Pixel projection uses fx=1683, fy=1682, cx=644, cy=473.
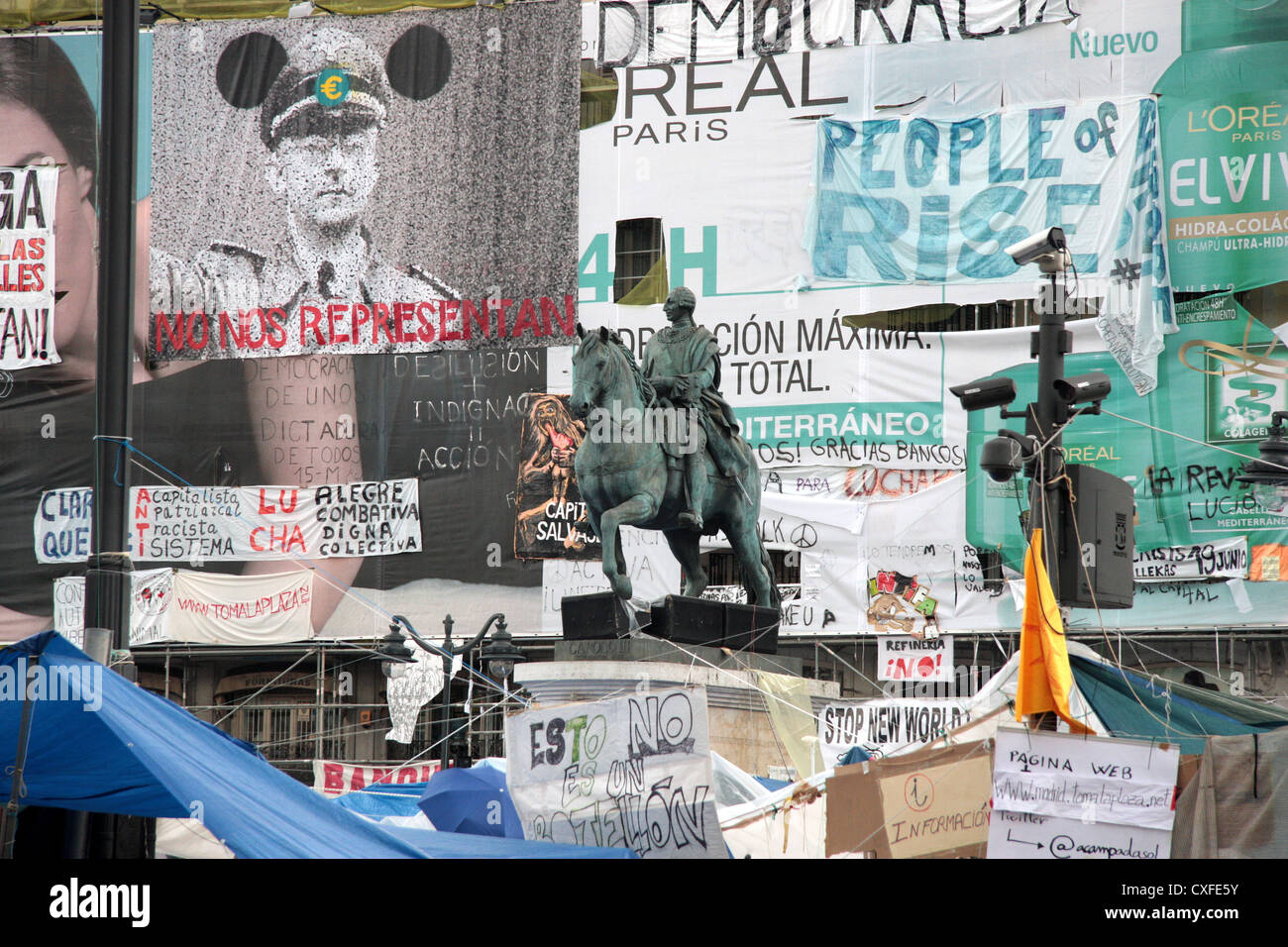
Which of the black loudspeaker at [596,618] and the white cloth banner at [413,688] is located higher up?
the black loudspeaker at [596,618]

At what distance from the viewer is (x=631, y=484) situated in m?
14.2

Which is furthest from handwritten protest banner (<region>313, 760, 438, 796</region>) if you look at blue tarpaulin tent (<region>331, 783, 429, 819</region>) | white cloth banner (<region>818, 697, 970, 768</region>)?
blue tarpaulin tent (<region>331, 783, 429, 819</region>)

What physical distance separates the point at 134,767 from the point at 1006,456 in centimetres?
508

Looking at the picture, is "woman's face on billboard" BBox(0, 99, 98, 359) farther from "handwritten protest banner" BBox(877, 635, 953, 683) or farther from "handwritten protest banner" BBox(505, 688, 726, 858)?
"handwritten protest banner" BBox(505, 688, 726, 858)

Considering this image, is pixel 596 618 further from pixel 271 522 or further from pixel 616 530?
pixel 271 522

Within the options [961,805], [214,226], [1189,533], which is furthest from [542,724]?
[214,226]

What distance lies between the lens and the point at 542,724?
32.9ft

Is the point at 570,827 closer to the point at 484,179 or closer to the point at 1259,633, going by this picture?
the point at 1259,633

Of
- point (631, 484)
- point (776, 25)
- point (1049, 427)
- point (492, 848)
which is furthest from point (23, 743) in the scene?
point (776, 25)

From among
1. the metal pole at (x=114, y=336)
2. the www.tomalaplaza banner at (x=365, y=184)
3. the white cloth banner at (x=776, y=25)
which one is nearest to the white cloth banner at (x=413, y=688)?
the www.tomalaplaza banner at (x=365, y=184)

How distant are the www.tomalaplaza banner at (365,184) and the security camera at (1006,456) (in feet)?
71.7

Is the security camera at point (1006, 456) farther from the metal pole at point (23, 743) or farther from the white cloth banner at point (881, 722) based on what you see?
the white cloth banner at point (881, 722)

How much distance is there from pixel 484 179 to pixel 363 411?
4.98 meters

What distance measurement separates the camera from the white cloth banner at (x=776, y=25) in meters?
30.0
